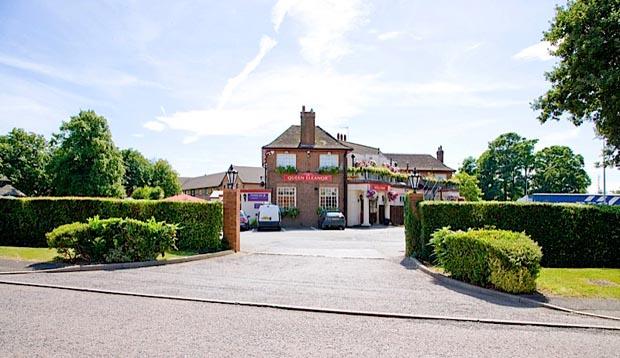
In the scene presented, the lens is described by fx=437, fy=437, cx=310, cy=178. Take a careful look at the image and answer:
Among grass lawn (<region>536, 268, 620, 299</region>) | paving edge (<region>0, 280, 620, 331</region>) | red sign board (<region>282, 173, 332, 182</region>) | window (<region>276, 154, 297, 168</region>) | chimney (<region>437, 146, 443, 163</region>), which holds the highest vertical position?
chimney (<region>437, 146, 443, 163</region>)

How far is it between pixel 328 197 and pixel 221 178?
4172 cm

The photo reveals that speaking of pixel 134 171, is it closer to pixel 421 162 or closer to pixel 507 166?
pixel 421 162

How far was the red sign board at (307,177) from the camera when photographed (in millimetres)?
34656

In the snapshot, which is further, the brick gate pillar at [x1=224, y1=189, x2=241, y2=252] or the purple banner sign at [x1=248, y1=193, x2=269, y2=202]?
the purple banner sign at [x1=248, y1=193, x2=269, y2=202]

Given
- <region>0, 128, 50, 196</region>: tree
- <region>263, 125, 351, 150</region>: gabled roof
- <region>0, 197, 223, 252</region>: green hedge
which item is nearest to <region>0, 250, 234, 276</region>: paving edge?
<region>0, 197, 223, 252</region>: green hedge

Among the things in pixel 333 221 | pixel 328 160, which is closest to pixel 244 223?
pixel 333 221

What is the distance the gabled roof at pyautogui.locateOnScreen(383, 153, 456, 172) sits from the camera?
6022 centimetres

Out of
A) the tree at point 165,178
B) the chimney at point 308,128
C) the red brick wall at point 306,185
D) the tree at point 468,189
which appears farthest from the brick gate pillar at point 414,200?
the tree at point 165,178

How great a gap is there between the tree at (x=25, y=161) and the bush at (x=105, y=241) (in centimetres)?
4670

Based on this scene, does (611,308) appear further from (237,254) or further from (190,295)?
(237,254)

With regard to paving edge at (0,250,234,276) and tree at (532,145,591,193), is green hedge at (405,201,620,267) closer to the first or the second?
paving edge at (0,250,234,276)

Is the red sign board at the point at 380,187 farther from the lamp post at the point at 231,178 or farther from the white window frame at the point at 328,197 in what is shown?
the lamp post at the point at 231,178

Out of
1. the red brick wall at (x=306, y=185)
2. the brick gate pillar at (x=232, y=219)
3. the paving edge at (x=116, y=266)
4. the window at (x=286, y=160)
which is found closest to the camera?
→ the paving edge at (x=116, y=266)

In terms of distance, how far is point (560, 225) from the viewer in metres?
13.4
